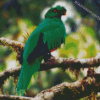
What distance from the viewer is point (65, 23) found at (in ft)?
9.16

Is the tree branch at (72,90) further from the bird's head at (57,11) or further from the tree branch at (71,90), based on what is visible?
the bird's head at (57,11)

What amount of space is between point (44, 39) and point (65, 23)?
1.14m

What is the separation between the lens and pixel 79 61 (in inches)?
64.6

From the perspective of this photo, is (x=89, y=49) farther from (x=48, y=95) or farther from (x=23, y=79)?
(x=48, y=95)

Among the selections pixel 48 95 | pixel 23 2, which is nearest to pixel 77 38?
pixel 23 2

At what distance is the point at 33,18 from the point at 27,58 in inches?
53.9

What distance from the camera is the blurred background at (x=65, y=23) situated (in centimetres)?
243

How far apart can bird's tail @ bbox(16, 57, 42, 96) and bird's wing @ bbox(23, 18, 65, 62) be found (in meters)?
0.06

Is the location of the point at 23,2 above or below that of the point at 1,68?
above

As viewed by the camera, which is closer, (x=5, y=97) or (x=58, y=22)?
(x=5, y=97)

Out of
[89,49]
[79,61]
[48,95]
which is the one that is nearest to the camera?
[48,95]

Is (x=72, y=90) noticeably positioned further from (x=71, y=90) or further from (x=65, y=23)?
(x=65, y=23)

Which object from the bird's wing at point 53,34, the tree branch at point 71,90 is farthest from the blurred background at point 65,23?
the tree branch at point 71,90

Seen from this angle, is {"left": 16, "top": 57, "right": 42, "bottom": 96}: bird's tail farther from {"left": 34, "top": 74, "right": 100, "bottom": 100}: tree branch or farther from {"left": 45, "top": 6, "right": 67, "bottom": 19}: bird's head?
{"left": 45, "top": 6, "right": 67, "bottom": 19}: bird's head
